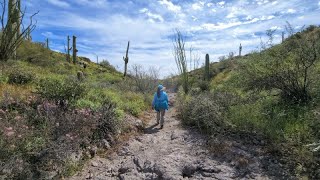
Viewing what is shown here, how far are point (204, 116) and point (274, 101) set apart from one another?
2.25 metres

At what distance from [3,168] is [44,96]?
3331 millimetres

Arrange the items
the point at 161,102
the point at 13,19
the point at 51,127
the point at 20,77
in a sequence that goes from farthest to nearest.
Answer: the point at 13,19, the point at 20,77, the point at 161,102, the point at 51,127

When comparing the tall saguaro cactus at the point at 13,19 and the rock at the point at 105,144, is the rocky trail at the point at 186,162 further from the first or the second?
the tall saguaro cactus at the point at 13,19

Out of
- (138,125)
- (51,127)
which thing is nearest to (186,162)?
(51,127)

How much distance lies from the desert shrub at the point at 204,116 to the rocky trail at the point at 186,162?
356 mm

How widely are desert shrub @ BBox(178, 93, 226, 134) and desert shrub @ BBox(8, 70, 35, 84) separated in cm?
472

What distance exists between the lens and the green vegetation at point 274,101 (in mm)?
7109

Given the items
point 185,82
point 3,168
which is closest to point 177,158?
point 3,168

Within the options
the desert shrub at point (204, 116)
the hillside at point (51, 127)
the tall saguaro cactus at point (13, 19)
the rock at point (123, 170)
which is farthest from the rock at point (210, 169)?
the tall saguaro cactus at point (13, 19)

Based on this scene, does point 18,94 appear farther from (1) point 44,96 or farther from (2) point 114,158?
(2) point 114,158

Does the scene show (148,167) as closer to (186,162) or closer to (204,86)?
(186,162)

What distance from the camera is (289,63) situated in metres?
8.59

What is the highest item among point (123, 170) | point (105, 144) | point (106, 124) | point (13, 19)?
point (13, 19)

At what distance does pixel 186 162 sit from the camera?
649 centimetres
